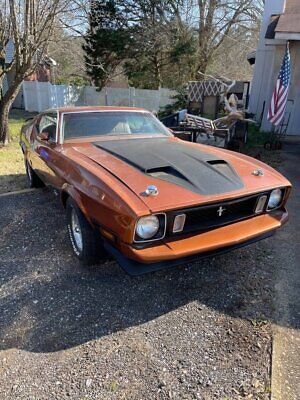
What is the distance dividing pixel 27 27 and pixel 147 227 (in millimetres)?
6982

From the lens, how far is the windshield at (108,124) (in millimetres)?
3975

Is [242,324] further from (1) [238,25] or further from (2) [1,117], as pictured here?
(1) [238,25]

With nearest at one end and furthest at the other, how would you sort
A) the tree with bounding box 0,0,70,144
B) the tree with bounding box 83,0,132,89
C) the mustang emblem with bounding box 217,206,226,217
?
1. the mustang emblem with bounding box 217,206,226,217
2. the tree with bounding box 0,0,70,144
3. the tree with bounding box 83,0,132,89

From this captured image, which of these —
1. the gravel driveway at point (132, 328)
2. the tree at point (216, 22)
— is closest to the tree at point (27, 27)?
the gravel driveway at point (132, 328)

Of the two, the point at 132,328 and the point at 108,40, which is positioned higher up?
the point at 108,40

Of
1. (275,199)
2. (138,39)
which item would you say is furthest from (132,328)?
(138,39)

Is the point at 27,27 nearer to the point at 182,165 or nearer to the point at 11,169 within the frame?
the point at 11,169

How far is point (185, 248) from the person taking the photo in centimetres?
244

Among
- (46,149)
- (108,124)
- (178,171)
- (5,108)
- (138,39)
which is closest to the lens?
(178,171)

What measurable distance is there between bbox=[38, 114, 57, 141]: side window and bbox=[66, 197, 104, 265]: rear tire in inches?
48.4

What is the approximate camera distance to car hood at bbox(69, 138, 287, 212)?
252 cm

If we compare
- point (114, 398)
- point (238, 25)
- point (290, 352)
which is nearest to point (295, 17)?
point (290, 352)

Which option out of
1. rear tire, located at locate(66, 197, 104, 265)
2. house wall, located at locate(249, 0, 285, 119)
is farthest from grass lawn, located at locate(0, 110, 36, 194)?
house wall, located at locate(249, 0, 285, 119)

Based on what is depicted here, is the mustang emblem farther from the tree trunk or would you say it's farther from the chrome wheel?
the tree trunk
